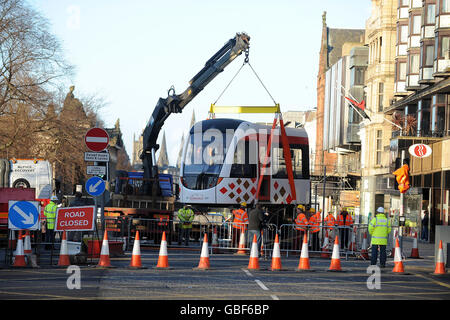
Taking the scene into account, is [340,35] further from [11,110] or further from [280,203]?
[280,203]

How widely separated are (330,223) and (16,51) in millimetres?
17779

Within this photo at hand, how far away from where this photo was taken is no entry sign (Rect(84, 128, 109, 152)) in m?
21.1

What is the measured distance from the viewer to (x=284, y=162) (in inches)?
1268

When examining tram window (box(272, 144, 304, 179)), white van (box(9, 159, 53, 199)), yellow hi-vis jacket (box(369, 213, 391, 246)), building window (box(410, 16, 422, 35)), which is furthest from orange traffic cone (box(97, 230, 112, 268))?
building window (box(410, 16, 422, 35))

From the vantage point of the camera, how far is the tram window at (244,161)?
31219 millimetres

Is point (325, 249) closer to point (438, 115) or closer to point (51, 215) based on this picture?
point (51, 215)

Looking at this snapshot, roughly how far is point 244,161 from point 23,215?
13.3m

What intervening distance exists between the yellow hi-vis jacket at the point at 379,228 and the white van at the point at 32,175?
13.8 meters

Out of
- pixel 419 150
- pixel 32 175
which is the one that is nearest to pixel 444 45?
pixel 419 150

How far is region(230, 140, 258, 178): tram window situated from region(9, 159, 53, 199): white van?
6.81 meters

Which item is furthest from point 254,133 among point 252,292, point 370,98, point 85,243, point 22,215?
point 370,98

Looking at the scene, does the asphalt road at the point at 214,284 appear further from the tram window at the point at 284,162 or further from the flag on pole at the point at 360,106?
the flag on pole at the point at 360,106

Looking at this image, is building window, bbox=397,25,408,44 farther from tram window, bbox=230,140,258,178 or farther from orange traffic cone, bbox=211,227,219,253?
orange traffic cone, bbox=211,227,219,253
